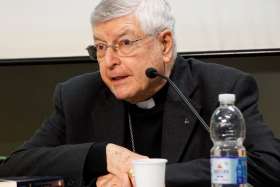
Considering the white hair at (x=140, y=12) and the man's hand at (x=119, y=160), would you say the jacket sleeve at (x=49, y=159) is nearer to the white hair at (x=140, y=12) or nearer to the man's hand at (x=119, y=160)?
the man's hand at (x=119, y=160)

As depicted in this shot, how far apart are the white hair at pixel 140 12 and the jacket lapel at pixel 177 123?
0.79 ft

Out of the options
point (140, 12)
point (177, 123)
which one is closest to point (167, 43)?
point (140, 12)

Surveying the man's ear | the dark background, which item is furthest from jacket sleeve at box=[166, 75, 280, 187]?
the dark background

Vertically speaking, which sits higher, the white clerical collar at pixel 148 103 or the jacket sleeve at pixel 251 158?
the white clerical collar at pixel 148 103

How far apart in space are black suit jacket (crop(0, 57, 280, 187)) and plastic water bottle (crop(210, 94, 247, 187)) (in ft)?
0.36

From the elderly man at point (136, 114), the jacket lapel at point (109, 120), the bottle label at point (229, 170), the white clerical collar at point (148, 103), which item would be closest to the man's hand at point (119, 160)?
the elderly man at point (136, 114)

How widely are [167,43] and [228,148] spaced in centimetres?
60

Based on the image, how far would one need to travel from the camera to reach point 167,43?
195 cm

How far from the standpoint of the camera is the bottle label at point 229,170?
1.22 meters

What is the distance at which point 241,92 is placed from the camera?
6.28 feet

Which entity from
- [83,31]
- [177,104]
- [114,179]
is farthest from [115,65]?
[83,31]

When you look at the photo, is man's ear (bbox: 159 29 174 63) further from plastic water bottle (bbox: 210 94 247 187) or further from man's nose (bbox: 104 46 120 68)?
plastic water bottle (bbox: 210 94 247 187)

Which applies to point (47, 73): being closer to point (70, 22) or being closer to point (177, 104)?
point (70, 22)

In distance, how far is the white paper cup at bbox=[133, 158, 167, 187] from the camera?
50.1 inches
